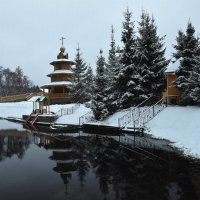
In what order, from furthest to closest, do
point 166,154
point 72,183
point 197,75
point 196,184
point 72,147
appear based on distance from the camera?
point 197,75 → point 72,147 → point 166,154 → point 72,183 → point 196,184

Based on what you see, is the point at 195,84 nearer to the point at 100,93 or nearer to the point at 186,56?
the point at 186,56

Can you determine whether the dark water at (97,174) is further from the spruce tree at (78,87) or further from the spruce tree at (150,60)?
the spruce tree at (78,87)

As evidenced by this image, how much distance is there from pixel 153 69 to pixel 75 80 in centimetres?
2065

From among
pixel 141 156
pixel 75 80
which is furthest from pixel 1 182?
pixel 75 80

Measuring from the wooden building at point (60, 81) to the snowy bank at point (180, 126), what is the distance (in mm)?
30046

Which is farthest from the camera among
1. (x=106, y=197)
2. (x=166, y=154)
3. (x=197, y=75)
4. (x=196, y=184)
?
(x=197, y=75)

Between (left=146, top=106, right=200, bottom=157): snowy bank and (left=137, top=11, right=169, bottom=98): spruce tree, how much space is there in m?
4.67

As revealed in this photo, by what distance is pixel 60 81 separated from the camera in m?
54.4

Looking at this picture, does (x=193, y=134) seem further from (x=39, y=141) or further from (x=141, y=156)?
(x=39, y=141)

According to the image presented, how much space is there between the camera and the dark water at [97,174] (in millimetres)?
9586

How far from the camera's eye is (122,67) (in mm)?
29562

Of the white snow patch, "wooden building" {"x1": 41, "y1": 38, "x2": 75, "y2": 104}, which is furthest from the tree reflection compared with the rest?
"wooden building" {"x1": 41, "y1": 38, "x2": 75, "y2": 104}

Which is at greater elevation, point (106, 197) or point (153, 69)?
point (153, 69)

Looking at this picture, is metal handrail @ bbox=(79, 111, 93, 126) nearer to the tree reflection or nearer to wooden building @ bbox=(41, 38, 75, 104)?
the tree reflection
